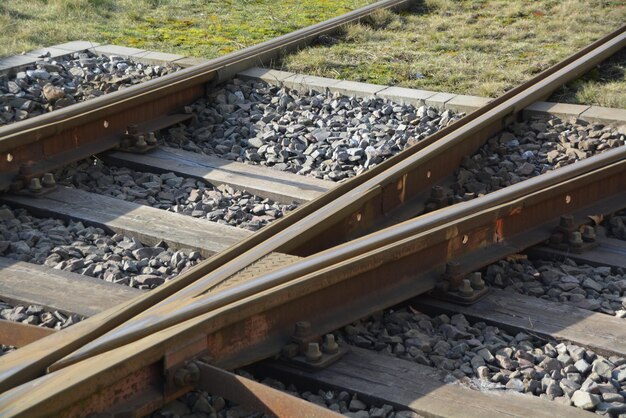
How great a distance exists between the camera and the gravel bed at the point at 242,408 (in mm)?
3650

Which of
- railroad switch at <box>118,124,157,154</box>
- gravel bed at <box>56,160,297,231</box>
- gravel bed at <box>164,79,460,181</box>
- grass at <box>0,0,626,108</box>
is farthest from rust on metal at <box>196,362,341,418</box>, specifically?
grass at <box>0,0,626,108</box>

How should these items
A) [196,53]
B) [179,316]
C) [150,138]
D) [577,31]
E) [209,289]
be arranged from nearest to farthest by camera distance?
[179,316] → [209,289] → [150,138] → [196,53] → [577,31]

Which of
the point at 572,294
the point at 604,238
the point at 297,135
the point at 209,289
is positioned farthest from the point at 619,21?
the point at 209,289

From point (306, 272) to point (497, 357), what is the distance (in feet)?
2.65

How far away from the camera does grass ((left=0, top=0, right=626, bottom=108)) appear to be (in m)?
8.21

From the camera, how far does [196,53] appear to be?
8.98 metres

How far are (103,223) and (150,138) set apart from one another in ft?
4.71

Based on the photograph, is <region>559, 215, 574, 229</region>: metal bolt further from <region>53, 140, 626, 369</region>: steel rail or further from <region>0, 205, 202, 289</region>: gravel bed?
<region>0, 205, 202, 289</region>: gravel bed

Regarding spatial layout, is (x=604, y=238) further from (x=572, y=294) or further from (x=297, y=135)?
(x=297, y=135)

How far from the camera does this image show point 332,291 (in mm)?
4234

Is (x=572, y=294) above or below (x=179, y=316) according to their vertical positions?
below

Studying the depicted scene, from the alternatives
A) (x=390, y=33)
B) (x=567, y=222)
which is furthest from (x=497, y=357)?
(x=390, y=33)

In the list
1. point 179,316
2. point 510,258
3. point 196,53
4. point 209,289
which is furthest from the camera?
point 196,53

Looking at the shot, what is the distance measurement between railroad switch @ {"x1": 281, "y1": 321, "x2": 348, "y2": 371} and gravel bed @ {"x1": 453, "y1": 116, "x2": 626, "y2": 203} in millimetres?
2036
